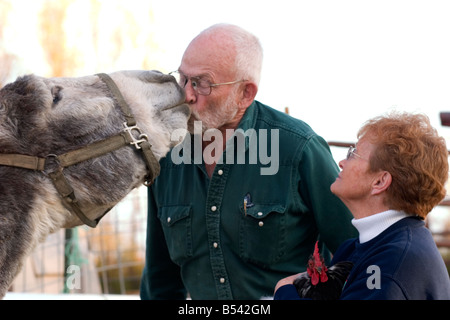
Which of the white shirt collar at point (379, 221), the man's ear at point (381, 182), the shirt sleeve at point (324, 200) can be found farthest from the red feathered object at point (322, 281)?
the shirt sleeve at point (324, 200)

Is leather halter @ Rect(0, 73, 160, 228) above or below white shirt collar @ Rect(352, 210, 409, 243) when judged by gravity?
above

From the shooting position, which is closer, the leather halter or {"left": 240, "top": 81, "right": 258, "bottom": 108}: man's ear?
the leather halter

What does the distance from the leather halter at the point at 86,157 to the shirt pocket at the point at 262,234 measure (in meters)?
0.70

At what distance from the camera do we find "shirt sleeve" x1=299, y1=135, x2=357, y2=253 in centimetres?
269

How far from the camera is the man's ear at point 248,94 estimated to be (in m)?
2.96

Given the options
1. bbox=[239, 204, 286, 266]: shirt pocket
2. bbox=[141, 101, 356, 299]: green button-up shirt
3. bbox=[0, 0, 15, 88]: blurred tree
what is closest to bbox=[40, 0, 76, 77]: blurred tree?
bbox=[0, 0, 15, 88]: blurred tree

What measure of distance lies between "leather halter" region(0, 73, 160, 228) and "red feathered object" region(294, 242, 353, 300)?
2.44ft

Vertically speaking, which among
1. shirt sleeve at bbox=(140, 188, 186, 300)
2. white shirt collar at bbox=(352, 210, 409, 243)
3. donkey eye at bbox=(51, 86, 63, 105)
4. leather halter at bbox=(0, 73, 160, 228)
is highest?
donkey eye at bbox=(51, 86, 63, 105)

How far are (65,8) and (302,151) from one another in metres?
15.4

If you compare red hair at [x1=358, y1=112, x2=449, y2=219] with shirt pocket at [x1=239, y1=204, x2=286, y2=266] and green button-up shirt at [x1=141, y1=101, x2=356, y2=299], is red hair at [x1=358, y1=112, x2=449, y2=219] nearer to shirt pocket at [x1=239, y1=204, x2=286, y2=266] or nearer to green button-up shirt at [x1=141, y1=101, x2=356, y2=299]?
green button-up shirt at [x1=141, y1=101, x2=356, y2=299]

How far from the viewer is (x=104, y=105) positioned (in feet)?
7.06

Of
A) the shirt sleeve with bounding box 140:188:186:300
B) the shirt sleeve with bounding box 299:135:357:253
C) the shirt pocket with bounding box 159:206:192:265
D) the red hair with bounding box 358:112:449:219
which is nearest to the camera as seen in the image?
the red hair with bounding box 358:112:449:219

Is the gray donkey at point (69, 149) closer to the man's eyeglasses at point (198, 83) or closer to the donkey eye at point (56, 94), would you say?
the donkey eye at point (56, 94)

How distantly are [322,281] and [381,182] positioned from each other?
1.50 ft
